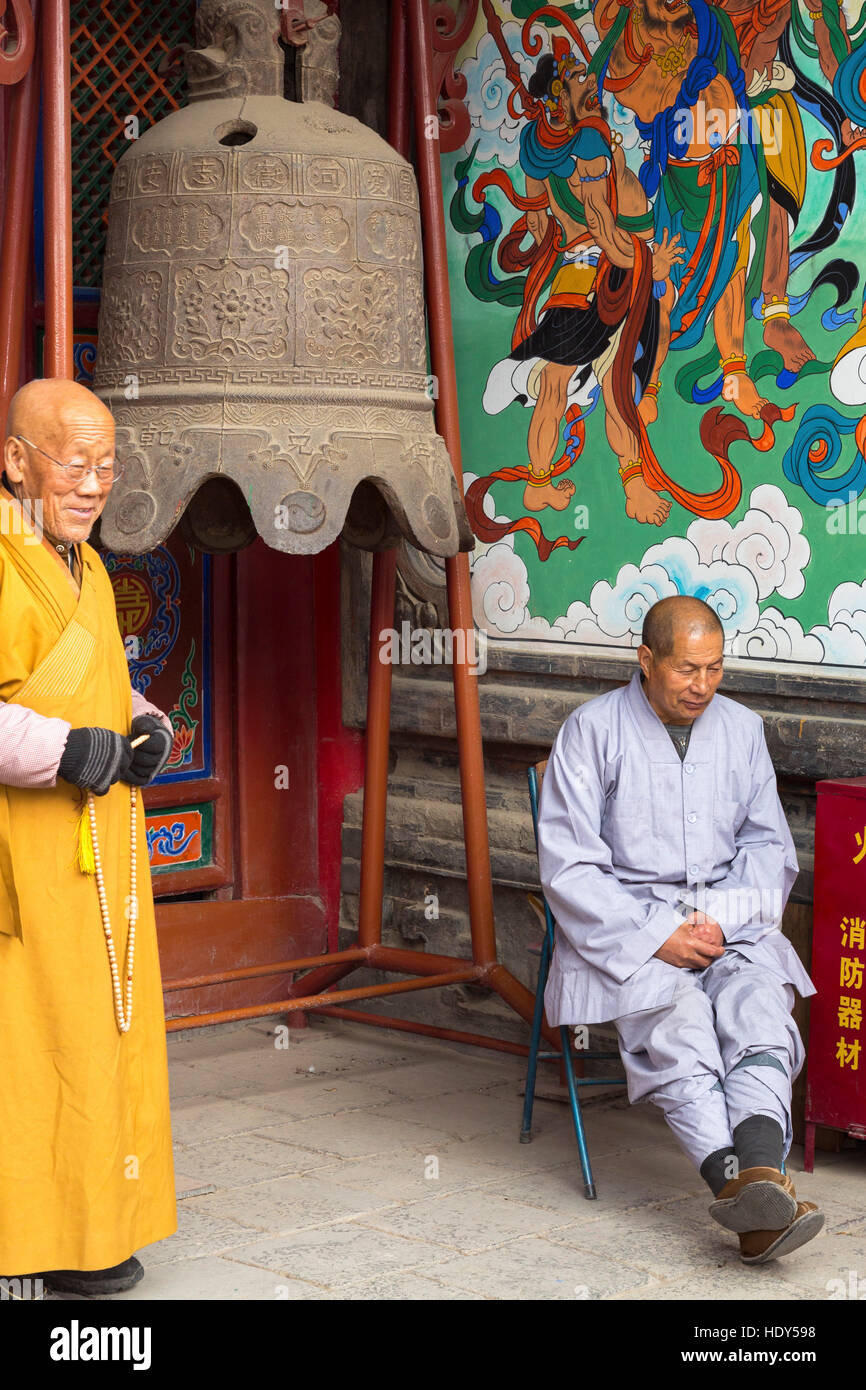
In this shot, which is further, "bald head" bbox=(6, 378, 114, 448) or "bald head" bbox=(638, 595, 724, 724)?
"bald head" bbox=(638, 595, 724, 724)

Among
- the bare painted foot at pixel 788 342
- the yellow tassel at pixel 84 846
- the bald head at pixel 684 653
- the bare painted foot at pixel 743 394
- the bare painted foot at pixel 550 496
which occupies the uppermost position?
the bare painted foot at pixel 788 342

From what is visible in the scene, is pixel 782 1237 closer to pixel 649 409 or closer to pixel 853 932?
pixel 853 932

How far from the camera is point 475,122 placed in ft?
17.2

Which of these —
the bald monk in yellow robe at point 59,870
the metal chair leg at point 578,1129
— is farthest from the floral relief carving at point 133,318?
the metal chair leg at point 578,1129

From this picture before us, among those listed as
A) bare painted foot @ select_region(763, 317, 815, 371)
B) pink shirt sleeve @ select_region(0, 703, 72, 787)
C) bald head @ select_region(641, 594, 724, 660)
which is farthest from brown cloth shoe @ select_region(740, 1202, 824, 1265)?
bare painted foot @ select_region(763, 317, 815, 371)

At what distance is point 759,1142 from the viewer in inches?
136

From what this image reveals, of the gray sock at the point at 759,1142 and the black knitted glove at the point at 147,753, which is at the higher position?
the black knitted glove at the point at 147,753

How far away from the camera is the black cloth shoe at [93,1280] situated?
3322mm

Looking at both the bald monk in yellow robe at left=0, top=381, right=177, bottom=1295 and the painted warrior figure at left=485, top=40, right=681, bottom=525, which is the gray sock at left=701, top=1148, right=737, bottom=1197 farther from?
the painted warrior figure at left=485, top=40, right=681, bottom=525

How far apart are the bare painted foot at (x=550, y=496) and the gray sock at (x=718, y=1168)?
2.14m

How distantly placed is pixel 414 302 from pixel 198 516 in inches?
35.5

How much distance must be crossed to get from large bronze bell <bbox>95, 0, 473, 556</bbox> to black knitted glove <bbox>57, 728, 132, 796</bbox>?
1103 mm

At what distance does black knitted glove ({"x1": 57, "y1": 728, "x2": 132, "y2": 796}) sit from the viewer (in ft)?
10.2

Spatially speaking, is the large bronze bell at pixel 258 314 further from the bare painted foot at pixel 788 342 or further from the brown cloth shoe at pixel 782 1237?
the brown cloth shoe at pixel 782 1237
